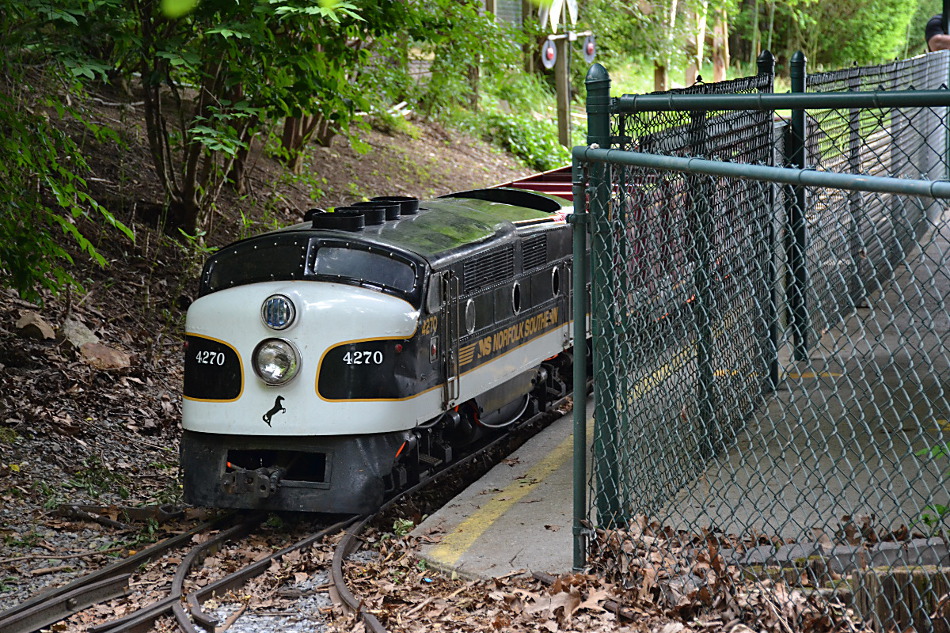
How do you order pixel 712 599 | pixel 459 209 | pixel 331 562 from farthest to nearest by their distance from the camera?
pixel 459 209 → pixel 331 562 → pixel 712 599

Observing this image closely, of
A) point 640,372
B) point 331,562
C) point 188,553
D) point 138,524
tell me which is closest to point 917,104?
point 640,372

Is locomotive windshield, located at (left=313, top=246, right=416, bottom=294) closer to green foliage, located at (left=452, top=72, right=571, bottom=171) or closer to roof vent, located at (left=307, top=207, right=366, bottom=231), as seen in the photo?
roof vent, located at (left=307, top=207, right=366, bottom=231)

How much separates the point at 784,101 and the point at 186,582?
4.05 metres

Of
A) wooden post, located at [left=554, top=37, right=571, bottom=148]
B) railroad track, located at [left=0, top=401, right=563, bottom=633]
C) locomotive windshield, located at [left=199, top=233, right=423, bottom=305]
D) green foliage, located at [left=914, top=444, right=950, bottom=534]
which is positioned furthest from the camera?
wooden post, located at [left=554, top=37, right=571, bottom=148]

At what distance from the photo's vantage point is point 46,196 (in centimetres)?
1172

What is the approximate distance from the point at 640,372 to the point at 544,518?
1.42 metres

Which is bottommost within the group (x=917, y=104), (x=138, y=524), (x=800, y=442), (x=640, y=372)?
(x=138, y=524)

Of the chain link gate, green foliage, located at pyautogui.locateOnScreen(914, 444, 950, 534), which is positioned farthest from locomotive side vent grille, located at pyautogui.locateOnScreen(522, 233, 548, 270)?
green foliage, located at pyautogui.locateOnScreen(914, 444, 950, 534)

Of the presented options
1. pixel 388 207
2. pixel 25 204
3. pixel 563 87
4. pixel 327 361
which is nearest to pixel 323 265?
pixel 327 361

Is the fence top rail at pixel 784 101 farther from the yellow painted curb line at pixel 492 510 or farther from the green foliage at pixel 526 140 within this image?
the green foliage at pixel 526 140

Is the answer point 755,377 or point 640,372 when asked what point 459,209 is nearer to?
point 755,377

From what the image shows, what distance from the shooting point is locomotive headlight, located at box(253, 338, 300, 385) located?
255 inches

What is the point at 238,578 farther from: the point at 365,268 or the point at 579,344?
the point at 579,344

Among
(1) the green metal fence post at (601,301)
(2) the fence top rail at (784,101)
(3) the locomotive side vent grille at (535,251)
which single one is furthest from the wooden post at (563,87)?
(1) the green metal fence post at (601,301)
